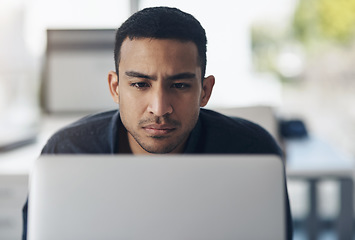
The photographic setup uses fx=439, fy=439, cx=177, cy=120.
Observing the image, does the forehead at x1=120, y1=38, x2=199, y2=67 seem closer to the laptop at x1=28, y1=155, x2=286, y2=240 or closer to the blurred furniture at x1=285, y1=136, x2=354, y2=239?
the laptop at x1=28, y1=155, x2=286, y2=240

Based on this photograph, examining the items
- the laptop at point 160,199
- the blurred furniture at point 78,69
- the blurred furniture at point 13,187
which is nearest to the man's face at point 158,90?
the laptop at point 160,199

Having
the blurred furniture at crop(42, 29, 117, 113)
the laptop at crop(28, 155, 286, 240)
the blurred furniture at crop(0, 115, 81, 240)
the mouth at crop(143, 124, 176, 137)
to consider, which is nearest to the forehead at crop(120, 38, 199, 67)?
the mouth at crop(143, 124, 176, 137)

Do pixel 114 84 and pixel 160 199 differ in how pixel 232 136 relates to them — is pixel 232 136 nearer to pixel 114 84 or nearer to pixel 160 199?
pixel 114 84

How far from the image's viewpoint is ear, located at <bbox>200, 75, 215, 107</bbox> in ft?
2.78

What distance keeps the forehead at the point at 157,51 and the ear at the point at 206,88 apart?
7 centimetres

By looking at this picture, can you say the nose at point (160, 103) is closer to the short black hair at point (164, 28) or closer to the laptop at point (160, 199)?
the short black hair at point (164, 28)

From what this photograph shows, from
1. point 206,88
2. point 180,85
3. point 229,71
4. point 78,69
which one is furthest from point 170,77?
point 229,71

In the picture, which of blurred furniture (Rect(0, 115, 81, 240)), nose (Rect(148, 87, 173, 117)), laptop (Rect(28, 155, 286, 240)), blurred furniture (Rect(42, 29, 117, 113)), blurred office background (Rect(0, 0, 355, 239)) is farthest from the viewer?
blurred furniture (Rect(42, 29, 117, 113))

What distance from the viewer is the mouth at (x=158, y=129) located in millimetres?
767

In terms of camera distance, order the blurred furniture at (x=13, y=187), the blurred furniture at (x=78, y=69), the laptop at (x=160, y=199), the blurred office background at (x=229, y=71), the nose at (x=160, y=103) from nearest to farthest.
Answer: the laptop at (x=160, y=199) → the nose at (x=160, y=103) → the blurred furniture at (x=13, y=187) → the blurred office background at (x=229, y=71) → the blurred furniture at (x=78, y=69)

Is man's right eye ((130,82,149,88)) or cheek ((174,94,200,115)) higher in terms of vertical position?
man's right eye ((130,82,149,88))

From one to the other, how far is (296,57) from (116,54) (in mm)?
2574

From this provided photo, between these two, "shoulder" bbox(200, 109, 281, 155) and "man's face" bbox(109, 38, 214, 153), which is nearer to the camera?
"man's face" bbox(109, 38, 214, 153)

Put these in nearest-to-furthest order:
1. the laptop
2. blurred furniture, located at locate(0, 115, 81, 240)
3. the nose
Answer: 1. the laptop
2. the nose
3. blurred furniture, located at locate(0, 115, 81, 240)
